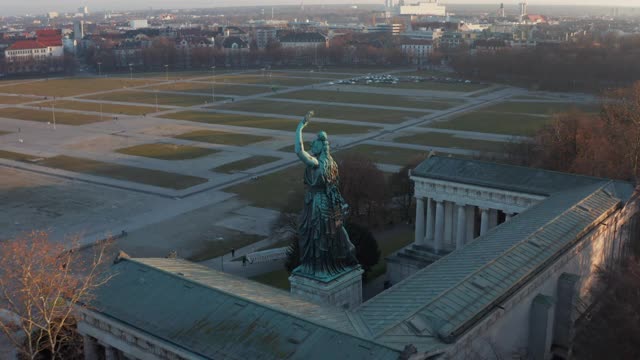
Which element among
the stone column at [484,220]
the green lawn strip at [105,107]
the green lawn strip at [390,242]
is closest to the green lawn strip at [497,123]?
→ the green lawn strip at [390,242]

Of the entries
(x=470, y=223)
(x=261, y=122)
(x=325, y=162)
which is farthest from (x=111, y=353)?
(x=261, y=122)

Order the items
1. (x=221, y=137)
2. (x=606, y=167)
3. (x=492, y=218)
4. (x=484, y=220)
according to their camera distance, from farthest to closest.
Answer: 1. (x=221, y=137)
2. (x=606, y=167)
3. (x=492, y=218)
4. (x=484, y=220)

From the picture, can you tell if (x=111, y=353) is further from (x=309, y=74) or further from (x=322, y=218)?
(x=309, y=74)

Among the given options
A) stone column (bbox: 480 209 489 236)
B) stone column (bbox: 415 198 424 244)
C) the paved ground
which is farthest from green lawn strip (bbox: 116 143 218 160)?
stone column (bbox: 480 209 489 236)

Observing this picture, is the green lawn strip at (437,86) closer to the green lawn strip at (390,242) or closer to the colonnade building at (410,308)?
the green lawn strip at (390,242)

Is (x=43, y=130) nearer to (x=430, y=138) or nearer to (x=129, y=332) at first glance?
(x=430, y=138)

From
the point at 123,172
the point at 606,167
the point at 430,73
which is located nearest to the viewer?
the point at 606,167

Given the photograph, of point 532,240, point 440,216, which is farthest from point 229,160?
point 532,240
